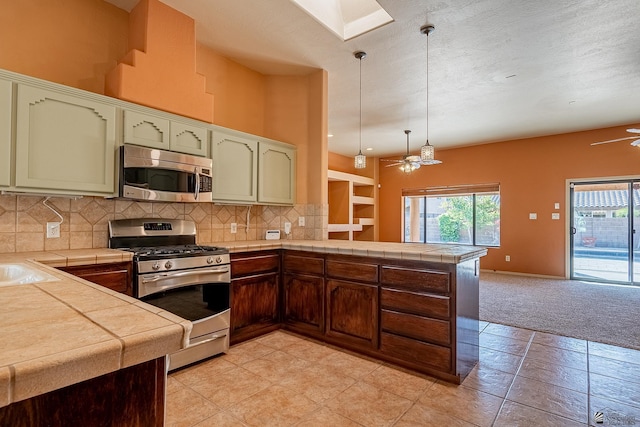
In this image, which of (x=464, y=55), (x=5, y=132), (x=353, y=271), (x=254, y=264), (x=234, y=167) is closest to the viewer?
(x=5, y=132)

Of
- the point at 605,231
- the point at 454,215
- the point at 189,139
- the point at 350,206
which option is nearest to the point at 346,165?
the point at 350,206

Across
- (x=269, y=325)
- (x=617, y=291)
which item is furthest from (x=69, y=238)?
(x=617, y=291)

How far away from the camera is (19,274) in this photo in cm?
165

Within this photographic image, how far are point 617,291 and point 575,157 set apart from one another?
2.46 meters

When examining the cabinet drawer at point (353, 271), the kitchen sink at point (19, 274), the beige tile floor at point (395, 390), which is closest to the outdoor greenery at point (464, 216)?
the beige tile floor at point (395, 390)

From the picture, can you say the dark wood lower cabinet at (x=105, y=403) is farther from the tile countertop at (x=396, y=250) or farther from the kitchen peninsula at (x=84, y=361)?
the tile countertop at (x=396, y=250)

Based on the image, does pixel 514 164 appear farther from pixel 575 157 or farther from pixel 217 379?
pixel 217 379

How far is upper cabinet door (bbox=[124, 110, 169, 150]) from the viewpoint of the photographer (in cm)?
259

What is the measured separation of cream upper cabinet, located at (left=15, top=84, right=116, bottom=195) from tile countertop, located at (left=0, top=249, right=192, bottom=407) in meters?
1.47

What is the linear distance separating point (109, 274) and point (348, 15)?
304 centimetres

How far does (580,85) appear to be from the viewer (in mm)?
4188

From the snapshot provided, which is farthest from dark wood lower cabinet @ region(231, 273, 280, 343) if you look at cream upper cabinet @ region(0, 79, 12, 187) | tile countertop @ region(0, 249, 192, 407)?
tile countertop @ region(0, 249, 192, 407)

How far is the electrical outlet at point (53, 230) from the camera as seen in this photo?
2.49m

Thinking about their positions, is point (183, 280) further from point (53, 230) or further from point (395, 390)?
point (395, 390)
